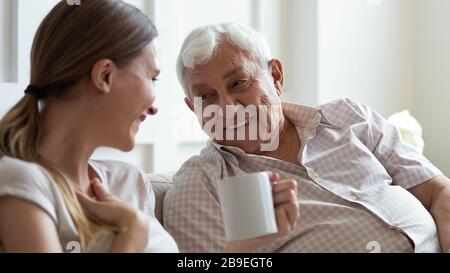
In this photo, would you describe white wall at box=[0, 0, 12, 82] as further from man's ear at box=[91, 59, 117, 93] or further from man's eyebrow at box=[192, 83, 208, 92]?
man's ear at box=[91, 59, 117, 93]

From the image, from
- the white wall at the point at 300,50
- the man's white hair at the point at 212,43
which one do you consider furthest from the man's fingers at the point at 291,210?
the white wall at the point at 300,50

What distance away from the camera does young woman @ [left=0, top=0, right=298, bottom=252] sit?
2.81 feet

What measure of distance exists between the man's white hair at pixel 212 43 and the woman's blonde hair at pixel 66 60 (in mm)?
412

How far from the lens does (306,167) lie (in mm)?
1351

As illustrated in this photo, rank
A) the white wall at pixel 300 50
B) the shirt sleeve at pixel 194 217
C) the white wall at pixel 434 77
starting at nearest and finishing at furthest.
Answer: the shirt sleeve at pixel 194 217 < the white wall at pixel 300 50 < the white wall at pixel 434 77

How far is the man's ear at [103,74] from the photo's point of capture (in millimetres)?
918

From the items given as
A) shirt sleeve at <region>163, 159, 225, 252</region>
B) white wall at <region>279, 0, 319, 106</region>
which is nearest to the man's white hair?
shirt sleeve at <region>163, 159, 225, 252</region>

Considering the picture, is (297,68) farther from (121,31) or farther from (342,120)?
(121,31)

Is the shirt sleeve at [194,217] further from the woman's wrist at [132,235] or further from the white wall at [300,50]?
the white wall at [300,50]

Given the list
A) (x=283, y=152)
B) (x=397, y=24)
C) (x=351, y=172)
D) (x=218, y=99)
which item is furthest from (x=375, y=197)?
(x=397, y=24)

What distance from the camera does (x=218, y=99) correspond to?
136 centimetres

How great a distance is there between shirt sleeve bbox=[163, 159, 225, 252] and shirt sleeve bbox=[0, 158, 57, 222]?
448mm

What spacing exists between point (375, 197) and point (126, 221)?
66cm
